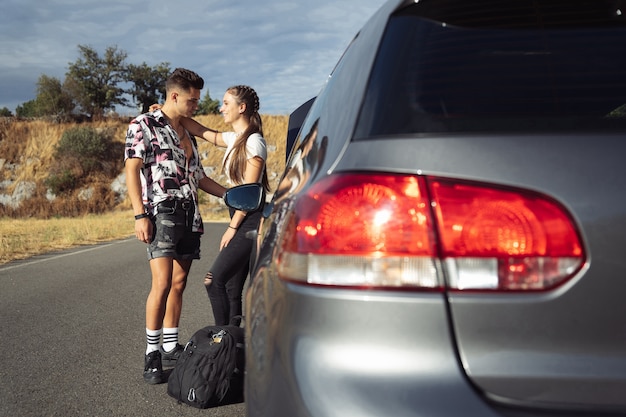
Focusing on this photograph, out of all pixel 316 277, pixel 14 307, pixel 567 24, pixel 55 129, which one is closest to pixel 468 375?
pixel 316 277

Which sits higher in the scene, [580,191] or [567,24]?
[567,24]

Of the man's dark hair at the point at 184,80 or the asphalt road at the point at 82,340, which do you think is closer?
the asphalt road at the point at 82,340

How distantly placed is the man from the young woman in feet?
0.68

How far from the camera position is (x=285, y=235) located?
1.46m

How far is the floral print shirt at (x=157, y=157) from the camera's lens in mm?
4105

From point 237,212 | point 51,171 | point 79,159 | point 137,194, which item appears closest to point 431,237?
point 137,194

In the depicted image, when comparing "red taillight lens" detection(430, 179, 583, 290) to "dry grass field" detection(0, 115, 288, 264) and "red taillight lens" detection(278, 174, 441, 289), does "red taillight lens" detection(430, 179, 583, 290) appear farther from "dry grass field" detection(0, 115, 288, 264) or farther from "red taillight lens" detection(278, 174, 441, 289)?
"dry grass field" detection(0, 115, 288, 264)

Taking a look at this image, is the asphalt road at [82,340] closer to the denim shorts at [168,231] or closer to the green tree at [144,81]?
the denim shorts at [168,231]

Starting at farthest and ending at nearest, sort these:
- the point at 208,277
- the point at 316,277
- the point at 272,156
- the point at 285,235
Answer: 1. the point at 272,156
2. the point at 208,277
3. the point at 285,235
4. the point at 316,277

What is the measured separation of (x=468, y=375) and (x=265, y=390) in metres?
0.45

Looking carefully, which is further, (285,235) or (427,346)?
(285,235)

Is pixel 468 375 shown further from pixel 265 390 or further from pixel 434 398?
pixel 265 390

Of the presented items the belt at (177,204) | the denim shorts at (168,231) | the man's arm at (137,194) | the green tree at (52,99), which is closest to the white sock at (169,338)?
the denim shorts at (168,231)

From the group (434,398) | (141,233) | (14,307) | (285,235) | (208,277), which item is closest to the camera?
(434,398)
